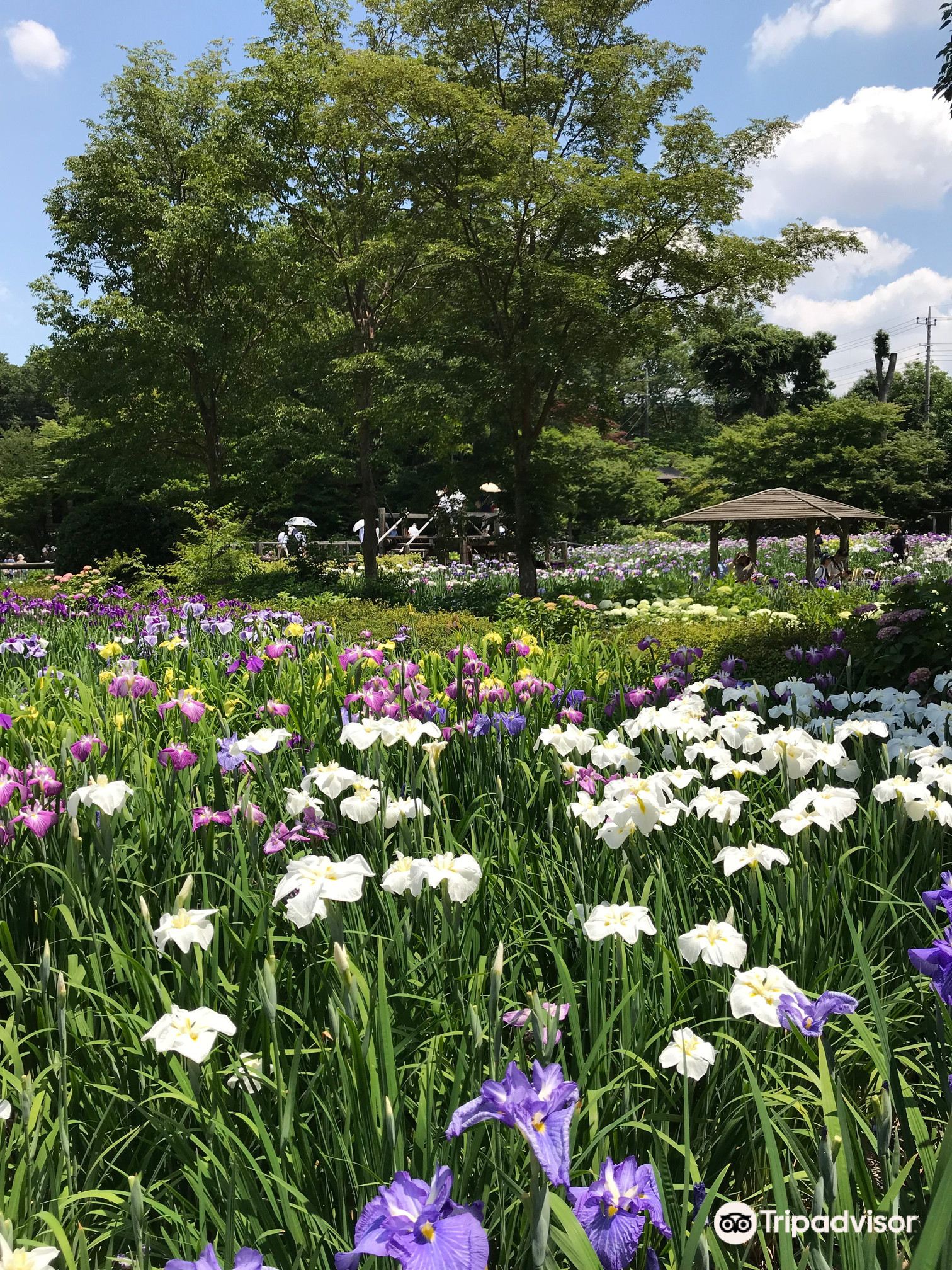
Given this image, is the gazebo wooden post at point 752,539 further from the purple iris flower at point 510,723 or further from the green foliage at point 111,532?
the green foliage at point 111,532

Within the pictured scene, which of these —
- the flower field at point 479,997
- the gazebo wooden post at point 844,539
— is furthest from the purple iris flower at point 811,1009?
the gazebo wooden post at point 844,539

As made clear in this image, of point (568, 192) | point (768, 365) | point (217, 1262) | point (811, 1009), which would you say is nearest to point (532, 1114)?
point (217, 1262)

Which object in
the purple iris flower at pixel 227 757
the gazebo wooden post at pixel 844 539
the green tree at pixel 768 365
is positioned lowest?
the purple iris flower at pixel 227 757

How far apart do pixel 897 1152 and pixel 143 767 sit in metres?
2.44

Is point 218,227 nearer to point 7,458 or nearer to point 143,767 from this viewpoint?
point 143,767

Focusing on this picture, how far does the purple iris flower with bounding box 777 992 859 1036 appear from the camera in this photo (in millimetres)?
1220

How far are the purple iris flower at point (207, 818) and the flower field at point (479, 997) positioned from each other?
0.01m

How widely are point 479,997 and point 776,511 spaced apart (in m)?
13.4

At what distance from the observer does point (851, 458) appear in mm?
26875

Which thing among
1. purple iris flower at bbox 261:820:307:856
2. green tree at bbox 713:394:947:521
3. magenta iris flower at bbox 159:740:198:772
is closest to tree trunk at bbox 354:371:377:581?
magenta iris flower at bbox 159:740:198:772

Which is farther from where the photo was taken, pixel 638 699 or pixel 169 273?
pixel 169 273

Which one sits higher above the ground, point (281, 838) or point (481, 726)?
point (481, 726)

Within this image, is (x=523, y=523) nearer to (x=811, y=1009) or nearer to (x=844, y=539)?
(x=844, y=539)

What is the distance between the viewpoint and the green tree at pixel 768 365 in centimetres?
4328
